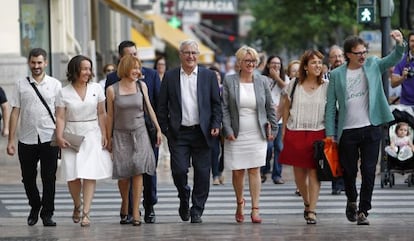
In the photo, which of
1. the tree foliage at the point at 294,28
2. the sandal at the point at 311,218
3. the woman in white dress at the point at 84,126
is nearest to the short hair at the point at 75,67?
the woman in white dress at the point at 84,126

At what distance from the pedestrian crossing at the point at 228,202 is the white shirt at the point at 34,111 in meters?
1.68

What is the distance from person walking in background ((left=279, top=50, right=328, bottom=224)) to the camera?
13031 mm

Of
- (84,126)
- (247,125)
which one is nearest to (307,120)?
(247,125)

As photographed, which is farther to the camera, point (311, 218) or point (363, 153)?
point (311, 218)

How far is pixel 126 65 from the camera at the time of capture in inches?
514

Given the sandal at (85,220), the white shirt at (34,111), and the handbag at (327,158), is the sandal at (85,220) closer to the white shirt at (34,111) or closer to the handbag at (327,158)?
the white shirt at (34,111)

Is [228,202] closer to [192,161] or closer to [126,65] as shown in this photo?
[192,161]

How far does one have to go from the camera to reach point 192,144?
13.3 metres

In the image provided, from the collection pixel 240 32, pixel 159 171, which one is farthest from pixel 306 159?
pixel 240 32

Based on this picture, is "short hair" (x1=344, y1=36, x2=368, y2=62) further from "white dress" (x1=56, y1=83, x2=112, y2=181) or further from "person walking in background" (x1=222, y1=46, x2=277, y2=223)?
"white dress" (x1=56, y1=83, x2=112, y2=181)

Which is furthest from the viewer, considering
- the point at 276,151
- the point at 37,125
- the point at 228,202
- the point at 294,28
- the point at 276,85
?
the point at 294,28

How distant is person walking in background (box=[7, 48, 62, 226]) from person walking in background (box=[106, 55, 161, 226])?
0.63 metres

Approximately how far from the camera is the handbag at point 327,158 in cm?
1278

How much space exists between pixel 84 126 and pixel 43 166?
0.65 meters
